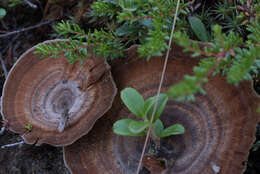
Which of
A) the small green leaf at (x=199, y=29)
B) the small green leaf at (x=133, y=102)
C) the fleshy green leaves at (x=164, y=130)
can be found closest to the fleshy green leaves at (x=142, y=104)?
the small green leaf at (x=133, y=102)

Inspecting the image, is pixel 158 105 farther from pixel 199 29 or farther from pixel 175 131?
pixel 199 29

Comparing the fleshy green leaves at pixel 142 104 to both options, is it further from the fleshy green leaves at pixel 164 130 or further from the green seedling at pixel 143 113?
the fleshy green leaves at pixel 164 130

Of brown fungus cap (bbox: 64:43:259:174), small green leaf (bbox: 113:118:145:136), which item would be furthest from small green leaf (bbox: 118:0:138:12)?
small green leaf (bbox: 113:118:145:136)

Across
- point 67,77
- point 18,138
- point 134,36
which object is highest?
point 134,36

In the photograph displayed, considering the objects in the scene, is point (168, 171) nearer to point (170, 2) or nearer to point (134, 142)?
point (134, 142)

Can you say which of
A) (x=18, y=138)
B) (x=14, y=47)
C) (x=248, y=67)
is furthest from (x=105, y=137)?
(x=14, y=47)

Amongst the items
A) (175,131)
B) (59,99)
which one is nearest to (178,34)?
(175,131)

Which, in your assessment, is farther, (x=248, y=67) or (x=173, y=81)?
(x=173, y=81)
